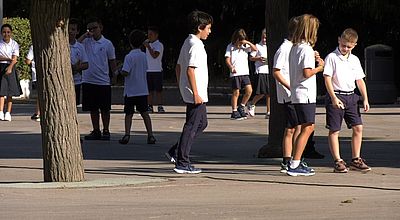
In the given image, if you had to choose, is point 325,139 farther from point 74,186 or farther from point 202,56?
point 74,186

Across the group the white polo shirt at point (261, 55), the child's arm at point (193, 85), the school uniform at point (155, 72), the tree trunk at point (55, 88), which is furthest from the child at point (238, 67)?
the tree trunk at point (55, 88)

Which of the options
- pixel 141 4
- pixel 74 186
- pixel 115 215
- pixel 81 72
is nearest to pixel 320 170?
pixel 74 186

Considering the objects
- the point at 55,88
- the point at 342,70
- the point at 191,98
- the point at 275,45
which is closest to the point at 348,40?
the point at 342,70

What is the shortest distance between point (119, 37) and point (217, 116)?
53.1 feet

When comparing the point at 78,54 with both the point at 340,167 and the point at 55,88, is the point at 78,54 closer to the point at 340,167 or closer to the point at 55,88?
the point at 55,88

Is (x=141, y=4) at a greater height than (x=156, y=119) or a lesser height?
greater

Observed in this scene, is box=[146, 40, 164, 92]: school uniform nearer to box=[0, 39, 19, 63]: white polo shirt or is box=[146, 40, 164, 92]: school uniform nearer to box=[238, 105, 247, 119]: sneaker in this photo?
box=[238, 105, 247, 119]: sneaker

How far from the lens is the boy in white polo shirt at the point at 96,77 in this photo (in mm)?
17141

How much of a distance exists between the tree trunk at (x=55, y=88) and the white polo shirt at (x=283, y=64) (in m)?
2.70

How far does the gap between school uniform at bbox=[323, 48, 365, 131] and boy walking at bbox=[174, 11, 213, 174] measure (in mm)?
1480

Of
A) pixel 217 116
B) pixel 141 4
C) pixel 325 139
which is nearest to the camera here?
pixel 325 139

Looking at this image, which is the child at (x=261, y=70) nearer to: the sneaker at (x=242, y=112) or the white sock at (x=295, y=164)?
the sneaker at (x=242, y=112)

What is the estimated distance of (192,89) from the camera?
40.9 ft

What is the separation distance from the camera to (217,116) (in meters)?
22.5
